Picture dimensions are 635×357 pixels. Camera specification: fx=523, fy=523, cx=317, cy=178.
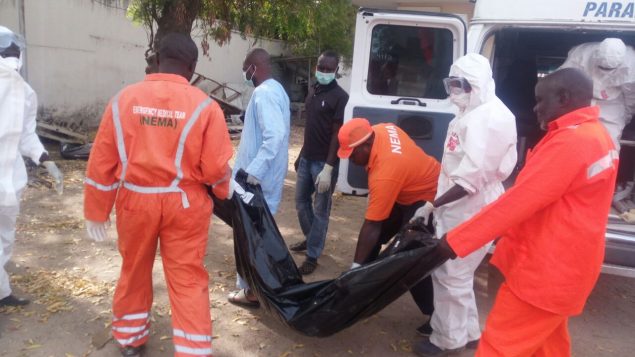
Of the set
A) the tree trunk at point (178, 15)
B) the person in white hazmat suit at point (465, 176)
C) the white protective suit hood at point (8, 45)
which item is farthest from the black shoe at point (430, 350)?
the tree trunk at point (178, 15)

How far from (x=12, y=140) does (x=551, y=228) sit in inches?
117

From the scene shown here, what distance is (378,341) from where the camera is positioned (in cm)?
335

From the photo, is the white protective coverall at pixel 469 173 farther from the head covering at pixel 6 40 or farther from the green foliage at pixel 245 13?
the green foliage at pixel 245 13

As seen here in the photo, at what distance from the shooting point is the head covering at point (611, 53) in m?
3.78

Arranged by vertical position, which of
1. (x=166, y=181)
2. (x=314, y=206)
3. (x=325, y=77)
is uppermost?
(x=325, y=77)

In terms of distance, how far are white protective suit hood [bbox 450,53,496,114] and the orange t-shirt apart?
48 centimetres

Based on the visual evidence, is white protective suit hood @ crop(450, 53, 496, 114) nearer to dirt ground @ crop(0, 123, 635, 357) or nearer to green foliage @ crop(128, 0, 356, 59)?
dirt ground @ crop(0, 123, 635, 357)

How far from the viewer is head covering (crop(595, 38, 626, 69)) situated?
12.4 feet

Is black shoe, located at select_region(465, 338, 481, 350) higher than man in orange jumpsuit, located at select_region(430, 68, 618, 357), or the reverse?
man in orange jumpsuit, located at select_region(430, 68, 618, 357)

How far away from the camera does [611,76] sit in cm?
399

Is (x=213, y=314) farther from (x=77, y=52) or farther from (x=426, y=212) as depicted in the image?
(x=77, y=52)

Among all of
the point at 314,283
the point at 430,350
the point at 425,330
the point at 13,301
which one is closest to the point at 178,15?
the point at 13,301

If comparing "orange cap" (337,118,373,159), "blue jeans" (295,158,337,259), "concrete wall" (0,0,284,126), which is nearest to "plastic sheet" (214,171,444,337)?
"orange cap" (337,118,373,159)

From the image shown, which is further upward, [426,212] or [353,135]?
[353,135]
